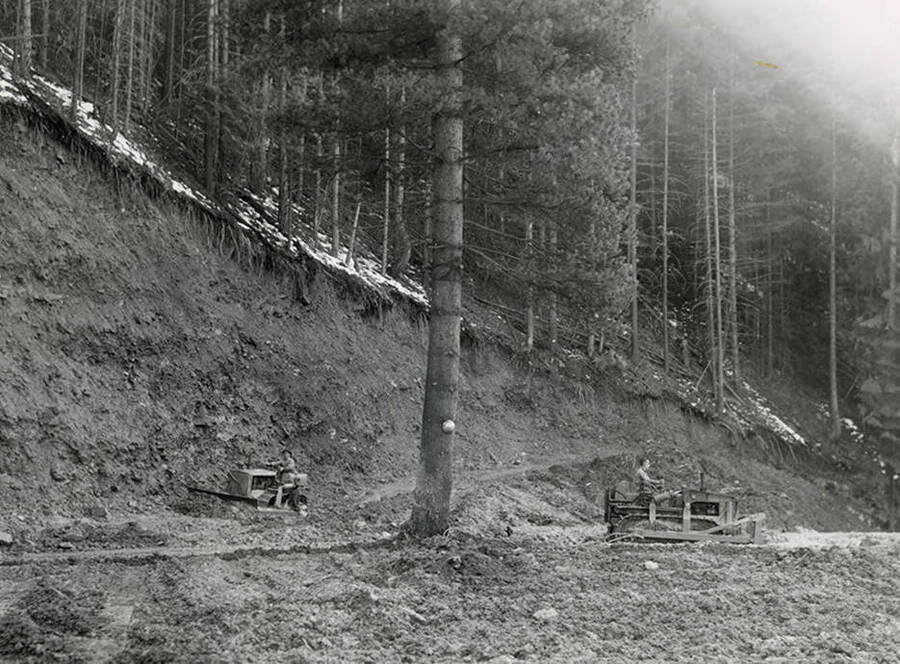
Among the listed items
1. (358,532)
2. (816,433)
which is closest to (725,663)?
(358,532)

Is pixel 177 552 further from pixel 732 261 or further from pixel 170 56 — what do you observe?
pixel 732 261

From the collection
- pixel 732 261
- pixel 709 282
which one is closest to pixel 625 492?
pixel 709 282

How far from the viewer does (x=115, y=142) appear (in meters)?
19.0

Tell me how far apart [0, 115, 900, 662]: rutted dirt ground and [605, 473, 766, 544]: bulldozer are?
1012 millimetres

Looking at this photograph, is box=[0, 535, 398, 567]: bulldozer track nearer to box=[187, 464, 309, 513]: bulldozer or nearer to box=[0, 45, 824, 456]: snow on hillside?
box=[187, 464, 309, 513]: bulldozer

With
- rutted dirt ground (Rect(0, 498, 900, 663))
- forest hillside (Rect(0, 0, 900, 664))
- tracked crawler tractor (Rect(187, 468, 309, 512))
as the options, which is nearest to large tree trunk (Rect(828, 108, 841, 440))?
forest hillside (Rect(0, 0, 900, 664))

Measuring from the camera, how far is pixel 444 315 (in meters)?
12.2

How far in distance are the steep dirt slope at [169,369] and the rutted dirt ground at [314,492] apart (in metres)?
0.05

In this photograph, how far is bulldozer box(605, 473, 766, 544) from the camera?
43.6 feet

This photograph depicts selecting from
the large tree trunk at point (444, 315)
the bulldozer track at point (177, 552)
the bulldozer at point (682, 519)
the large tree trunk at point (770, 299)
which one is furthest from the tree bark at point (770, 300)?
the bulldozer track at point (177, 552)

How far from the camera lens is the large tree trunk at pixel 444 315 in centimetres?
1172

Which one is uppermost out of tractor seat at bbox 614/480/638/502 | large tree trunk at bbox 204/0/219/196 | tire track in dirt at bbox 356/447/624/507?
large tree trunk at bbox 204/0/219/196

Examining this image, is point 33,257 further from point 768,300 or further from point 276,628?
point 768,300

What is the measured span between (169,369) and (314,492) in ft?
12.7
